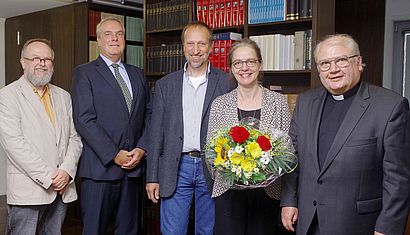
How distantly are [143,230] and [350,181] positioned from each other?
2.85 meters

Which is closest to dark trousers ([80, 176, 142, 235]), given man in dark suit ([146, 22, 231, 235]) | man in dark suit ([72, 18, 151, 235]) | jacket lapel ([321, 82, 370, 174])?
man in dark suit ([72, 18, 151, 235])

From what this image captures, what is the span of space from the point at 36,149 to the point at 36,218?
423 millimetres

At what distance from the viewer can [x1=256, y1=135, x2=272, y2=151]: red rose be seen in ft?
6.55

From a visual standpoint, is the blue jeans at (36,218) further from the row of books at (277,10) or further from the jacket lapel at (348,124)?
the row of books at (277,10)

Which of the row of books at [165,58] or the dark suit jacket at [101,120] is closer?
the dark suit jacket at [101,120]

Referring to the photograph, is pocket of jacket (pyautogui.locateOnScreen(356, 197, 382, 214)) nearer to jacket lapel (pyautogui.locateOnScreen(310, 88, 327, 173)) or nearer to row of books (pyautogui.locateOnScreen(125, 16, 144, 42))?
jacket lapel (pyautogui.locateOnScreen(310, 88, 327, 173))

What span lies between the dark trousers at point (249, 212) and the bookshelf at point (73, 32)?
10.1 ft

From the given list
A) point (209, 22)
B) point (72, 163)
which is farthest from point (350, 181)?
point (209, 22)

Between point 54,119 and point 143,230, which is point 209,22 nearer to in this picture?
point 54,119

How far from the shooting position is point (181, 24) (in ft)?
13.7

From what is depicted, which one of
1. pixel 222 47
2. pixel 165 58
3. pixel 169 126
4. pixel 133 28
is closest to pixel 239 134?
pixel 169 126

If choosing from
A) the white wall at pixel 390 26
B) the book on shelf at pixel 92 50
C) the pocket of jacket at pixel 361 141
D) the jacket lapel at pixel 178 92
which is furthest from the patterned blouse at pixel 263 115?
the white wall at pixel 390 26

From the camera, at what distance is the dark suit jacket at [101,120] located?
2781 millimetres

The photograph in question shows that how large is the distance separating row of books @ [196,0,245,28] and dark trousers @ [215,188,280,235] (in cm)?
184
